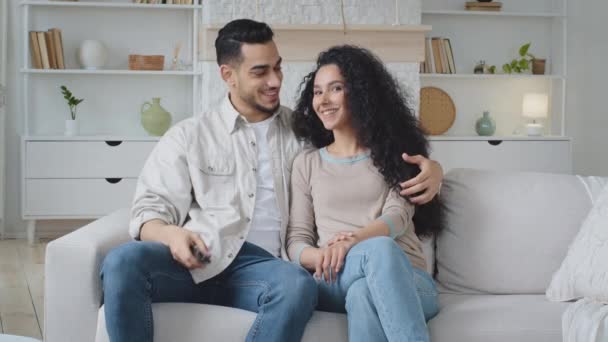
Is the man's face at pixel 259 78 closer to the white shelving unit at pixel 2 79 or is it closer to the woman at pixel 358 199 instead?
the woman at pixel 358 199

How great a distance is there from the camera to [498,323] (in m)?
2.22

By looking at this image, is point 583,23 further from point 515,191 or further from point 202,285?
point 202,285

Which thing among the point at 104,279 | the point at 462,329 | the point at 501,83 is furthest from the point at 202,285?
the point at 501,83

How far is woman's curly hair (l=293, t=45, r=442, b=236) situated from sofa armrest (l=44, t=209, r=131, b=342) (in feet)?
2.51

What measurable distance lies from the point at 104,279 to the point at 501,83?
4921 millimetres

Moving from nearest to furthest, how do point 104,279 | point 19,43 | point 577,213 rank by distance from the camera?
point 104,279
point 577,213
point 19,43

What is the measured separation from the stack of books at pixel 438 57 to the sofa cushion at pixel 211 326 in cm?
418

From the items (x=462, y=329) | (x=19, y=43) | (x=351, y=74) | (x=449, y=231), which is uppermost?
(x=19, y=43)

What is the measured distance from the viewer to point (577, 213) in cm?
258

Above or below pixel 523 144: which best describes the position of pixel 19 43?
above

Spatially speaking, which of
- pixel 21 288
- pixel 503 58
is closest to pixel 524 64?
pixel 503 58

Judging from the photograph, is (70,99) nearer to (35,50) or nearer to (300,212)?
(35,50)

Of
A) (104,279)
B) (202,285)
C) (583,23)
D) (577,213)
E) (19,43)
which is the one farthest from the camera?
(583,23)

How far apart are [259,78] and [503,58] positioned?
4.20m
